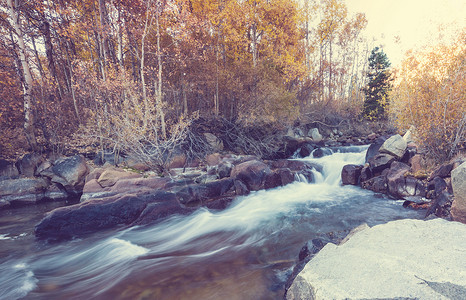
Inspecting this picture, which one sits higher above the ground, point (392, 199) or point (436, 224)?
point (436, 224)

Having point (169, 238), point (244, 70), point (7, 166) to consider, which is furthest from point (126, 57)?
point (169, 238)

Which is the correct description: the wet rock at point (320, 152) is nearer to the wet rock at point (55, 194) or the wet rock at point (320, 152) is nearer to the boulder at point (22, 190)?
the wet rock at point (55, 194)

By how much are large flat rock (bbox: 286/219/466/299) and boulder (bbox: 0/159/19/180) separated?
12.2 m

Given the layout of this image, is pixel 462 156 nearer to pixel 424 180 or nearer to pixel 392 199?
pixel 424 180

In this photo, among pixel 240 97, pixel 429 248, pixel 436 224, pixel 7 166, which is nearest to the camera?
pixel 429 248

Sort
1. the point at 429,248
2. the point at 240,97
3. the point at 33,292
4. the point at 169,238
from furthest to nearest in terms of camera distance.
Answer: the point at 240,97 → the point at 169,238 → the point at 33,292 → the point at 429,248

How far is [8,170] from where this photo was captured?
364 inches

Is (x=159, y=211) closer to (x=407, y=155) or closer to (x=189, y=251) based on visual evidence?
(x=189, y=251)

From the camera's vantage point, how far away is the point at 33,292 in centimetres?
379

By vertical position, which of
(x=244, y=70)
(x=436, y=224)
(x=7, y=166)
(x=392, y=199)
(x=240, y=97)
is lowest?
(x=392, y=199)

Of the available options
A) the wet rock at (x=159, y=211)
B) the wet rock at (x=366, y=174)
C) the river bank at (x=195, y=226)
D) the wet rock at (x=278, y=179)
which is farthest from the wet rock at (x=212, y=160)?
the wet rock at (x=366, y=174)

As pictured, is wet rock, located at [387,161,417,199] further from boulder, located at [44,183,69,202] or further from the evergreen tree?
the evergreen tree

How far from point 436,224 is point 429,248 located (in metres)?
0.95

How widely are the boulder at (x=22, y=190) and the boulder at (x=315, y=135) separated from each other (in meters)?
18.9
